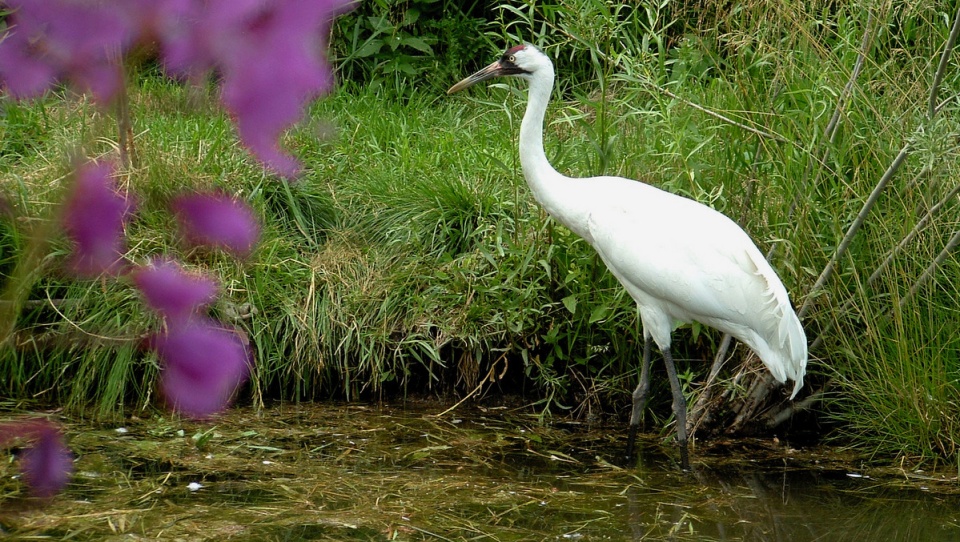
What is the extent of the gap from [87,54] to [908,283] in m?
3.96

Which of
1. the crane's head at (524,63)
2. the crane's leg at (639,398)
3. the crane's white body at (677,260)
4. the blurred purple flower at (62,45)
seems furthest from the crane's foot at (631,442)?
the blurred purple flower at (62,45)

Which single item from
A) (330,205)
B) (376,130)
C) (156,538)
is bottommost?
(156,538)

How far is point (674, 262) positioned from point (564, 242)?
2.68 ft

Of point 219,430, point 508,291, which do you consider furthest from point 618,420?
point 219,430

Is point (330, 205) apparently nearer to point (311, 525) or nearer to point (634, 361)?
point (634, 361)

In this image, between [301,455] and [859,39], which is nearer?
[301,455]

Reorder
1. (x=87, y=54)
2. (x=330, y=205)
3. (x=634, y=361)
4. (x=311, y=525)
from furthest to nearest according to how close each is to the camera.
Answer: (x=330, y=205) < (x=634, y=361) < (x=311, y=525) < (x=87, y=54)

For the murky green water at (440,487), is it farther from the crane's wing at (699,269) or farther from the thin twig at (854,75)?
the thin twig at (854,75)

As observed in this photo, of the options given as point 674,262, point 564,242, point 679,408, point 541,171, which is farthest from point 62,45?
point 564,242

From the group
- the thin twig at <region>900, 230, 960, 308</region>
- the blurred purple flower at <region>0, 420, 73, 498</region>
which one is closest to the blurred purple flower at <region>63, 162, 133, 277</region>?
the blurred purple flower at <region>0, 420, 73, 498</region>

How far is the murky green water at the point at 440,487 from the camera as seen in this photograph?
3.43 meters

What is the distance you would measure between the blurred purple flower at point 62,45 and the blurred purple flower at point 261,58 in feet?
0.14

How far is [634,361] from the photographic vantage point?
4.99 metres

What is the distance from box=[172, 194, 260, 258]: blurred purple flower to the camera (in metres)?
0.74
